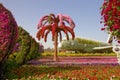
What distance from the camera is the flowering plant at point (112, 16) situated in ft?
56.4

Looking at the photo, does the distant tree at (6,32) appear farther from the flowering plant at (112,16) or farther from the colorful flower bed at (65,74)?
the flowering plant at (112,16)

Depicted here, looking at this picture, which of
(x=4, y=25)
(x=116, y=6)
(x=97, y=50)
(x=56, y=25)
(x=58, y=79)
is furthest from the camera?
(x=97, y=50)

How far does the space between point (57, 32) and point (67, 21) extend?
1.32 meters

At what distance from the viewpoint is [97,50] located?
6912cm

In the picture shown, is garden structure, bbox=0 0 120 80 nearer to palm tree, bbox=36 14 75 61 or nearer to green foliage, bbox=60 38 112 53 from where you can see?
palm tree, bbox=36 14 75 61

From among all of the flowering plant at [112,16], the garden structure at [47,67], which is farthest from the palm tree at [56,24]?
the flowering plant at [112,16]

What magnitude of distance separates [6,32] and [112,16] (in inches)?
218

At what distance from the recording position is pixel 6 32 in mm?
14133

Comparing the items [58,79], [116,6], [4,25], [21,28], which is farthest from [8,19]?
[21,28]

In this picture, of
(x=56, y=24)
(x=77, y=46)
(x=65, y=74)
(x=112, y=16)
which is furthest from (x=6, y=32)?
(x=77, y=46)

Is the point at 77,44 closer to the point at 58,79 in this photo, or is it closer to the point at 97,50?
the point at 97,50

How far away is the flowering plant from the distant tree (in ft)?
15.6

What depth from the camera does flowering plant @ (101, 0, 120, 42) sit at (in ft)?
56.4

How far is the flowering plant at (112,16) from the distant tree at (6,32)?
4.77 meters
